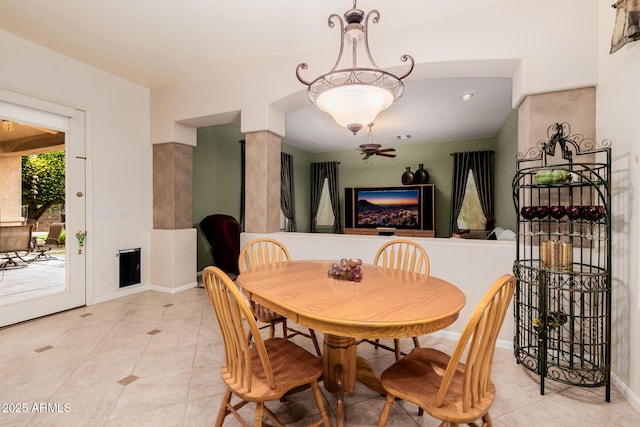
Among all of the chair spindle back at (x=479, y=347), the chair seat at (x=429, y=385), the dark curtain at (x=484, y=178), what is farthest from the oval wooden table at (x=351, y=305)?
the dark curtain at (x=484, y=178)

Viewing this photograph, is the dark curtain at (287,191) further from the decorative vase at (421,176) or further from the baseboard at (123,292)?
the baseboard at (123,292)

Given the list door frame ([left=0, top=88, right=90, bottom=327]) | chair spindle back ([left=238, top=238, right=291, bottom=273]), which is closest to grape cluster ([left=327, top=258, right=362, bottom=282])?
chair spindle back ([left=238, top=238, right=291, bottom=273])

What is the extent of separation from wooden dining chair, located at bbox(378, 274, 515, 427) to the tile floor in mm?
529

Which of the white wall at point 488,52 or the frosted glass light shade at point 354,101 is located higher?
the white wall at point 488,52

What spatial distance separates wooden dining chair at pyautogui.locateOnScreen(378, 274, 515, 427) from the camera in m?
1.11

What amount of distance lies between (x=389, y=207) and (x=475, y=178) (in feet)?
6.47

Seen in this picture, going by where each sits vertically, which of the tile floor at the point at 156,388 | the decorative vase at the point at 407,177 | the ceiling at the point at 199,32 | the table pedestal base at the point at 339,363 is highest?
the ceiling at the point at 199,32

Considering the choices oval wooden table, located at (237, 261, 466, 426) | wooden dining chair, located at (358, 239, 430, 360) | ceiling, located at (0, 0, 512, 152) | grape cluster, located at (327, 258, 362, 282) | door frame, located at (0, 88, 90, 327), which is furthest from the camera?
door frame, located at (0, 88, 90, 327)

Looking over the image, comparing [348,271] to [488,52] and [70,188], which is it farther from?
[70,188]

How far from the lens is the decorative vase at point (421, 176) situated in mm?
7039

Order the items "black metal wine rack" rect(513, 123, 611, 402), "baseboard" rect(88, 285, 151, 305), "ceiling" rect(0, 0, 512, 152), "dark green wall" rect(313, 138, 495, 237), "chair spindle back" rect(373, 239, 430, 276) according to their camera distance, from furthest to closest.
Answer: "dark green wall" rect(313, 138, 495, 237) < "baseboard" rect(88, 285, 151, 305) < "ceiling" rect(0, 0, 512, 152) < "chair spindle back" rect(373, 239, 430, 276) < "black metal wine rack" rect(513, 123, 611, 402)

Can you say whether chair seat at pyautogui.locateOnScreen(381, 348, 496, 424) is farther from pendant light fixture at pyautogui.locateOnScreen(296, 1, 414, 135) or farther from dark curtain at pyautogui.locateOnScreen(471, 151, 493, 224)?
dark curtain at pyautogui.locateOnScreen(471, 151, 493, 224)

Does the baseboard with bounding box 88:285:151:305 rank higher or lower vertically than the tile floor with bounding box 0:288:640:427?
higher

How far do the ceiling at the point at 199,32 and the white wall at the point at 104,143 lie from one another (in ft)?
0.60
